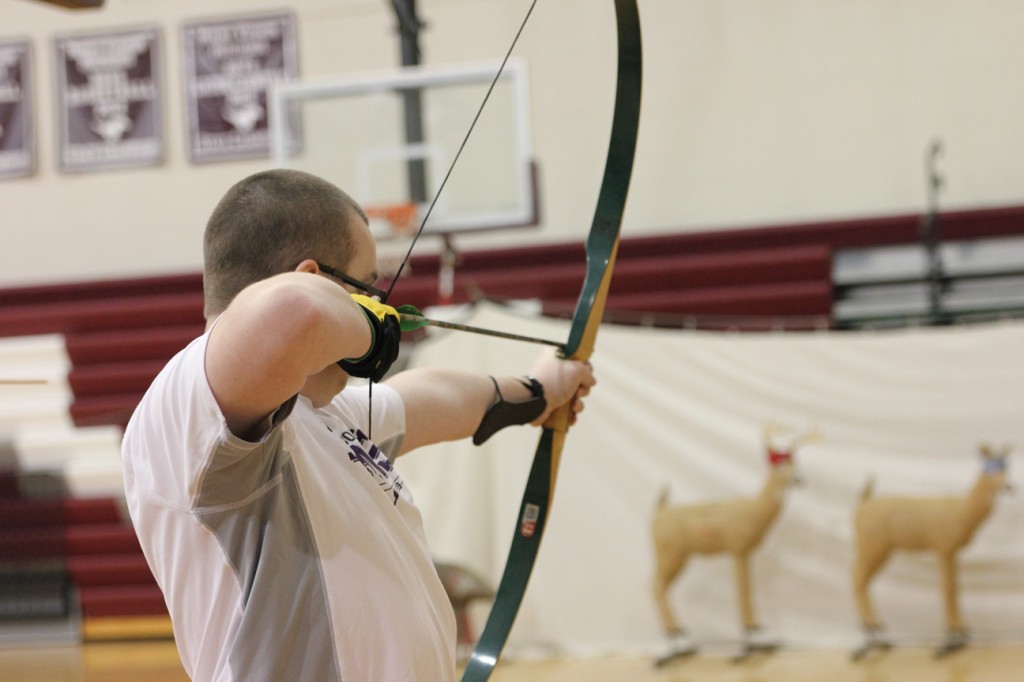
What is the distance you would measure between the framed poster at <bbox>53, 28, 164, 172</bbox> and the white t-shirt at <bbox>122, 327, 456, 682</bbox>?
6188mm

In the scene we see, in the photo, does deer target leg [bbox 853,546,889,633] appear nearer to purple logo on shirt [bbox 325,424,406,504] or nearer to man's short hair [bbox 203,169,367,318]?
purple logo on shirt [bbox 325,424,406,504]

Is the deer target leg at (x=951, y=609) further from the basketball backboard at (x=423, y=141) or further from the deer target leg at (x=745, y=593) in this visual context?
the basketball backboard at (x=423, y=141)

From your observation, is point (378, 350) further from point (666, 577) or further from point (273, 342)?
point (666, 577)

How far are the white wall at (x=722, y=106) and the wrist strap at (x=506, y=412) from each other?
4.68 m

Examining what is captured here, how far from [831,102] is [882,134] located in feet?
1.07

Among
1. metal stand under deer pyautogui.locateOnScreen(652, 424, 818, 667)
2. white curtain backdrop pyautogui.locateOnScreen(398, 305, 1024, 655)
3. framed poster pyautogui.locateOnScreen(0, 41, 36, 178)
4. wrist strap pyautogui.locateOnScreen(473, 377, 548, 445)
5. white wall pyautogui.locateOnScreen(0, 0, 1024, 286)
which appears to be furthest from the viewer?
framed poster pyautogui.locateOnScreen(0, 41, 36, 178)

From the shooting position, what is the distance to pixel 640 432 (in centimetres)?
457

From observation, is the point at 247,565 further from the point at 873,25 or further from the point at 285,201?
the point at 873,25

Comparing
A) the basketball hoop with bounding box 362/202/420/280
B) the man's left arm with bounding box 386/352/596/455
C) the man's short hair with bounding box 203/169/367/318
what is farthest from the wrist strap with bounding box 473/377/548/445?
the basketball hoop with bounding box 362/202/420/280

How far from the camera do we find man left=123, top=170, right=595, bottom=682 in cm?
93

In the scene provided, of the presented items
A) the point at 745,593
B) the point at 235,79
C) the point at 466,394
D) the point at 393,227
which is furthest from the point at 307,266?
the point at 235,79

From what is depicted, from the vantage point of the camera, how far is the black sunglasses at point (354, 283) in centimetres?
112

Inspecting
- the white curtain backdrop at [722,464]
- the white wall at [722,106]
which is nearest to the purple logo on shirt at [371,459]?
the white curtain backdrop at [722,464]

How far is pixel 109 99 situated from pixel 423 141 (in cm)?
248
